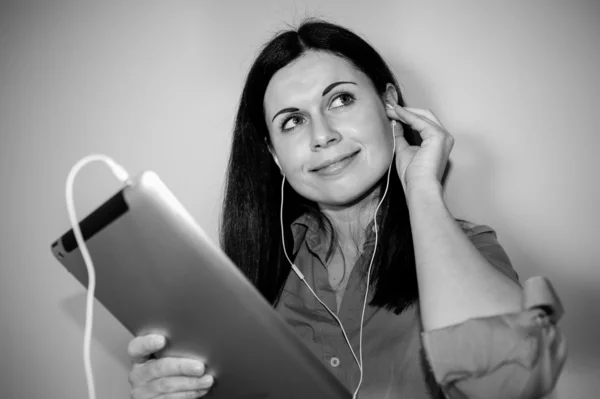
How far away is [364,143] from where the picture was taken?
108cm

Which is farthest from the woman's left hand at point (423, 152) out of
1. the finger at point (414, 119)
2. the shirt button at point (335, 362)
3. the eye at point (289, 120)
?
the shirt button at point (335, 362)

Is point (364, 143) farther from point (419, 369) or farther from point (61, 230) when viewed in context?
point (61, 230)

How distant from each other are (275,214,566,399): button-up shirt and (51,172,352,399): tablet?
0.61 ft

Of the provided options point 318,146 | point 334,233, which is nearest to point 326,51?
point 318,146

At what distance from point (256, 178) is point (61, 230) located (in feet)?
2.22

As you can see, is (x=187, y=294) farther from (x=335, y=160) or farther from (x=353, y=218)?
(x=353, y=218)

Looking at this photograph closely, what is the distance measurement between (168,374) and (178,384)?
3 centimetres

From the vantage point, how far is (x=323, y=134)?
107 cm

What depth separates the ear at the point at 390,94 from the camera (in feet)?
3.98

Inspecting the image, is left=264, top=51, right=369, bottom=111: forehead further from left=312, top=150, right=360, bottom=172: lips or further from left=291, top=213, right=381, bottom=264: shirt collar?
left=291, top=213, right=381, bottom=264: shirt collar

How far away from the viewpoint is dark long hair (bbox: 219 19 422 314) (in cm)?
110

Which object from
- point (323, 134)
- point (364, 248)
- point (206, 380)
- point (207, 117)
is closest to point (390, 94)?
point (323, 134)

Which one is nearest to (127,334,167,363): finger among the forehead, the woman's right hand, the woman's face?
the woman's right hand

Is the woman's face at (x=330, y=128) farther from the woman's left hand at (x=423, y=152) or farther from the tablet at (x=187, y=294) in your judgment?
the tablet at (x=187, y=294)
